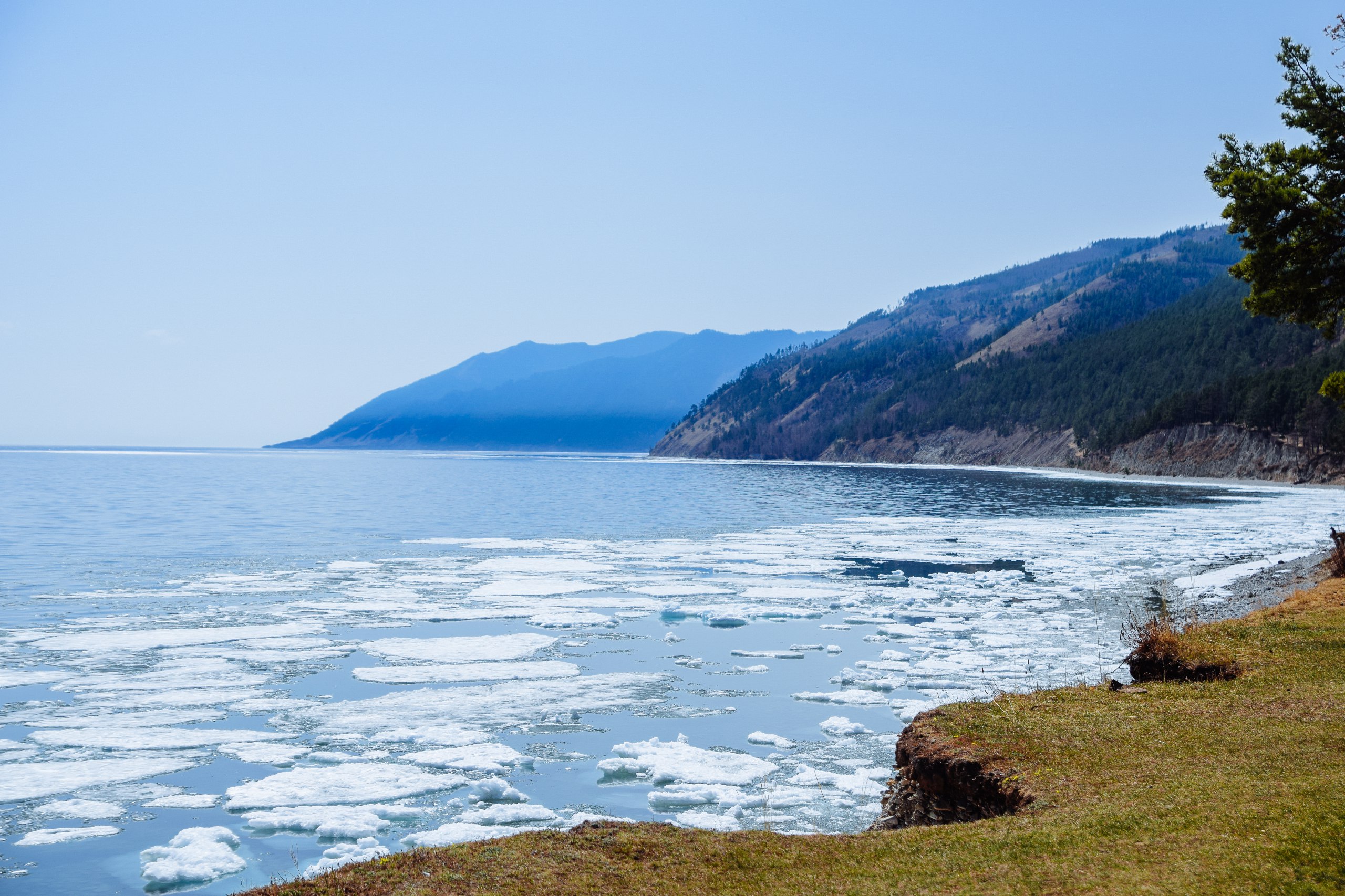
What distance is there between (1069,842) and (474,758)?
7584 mm

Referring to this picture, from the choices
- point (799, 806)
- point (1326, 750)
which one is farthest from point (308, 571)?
point (1326, 750)

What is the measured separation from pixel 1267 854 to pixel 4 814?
11.7 metres

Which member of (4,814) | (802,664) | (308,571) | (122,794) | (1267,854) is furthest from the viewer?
(308,571)

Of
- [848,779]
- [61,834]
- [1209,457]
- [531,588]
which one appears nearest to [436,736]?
[61,834]

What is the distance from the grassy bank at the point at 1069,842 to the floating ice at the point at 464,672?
8788 mm

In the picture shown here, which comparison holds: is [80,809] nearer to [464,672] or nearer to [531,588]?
[464,672]

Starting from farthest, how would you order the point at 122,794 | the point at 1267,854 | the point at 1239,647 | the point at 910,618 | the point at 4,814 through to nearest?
the point at 910,618, the point at 1239,647, the point at 122,794, the point at 4,814, the point at 1267,854

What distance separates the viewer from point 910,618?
2217 centimetres

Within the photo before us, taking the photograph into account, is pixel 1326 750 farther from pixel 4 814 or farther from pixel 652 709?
pixel 4 814

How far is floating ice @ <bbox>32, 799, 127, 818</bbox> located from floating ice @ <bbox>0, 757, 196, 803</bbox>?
1.18 ft

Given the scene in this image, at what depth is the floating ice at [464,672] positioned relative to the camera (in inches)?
647

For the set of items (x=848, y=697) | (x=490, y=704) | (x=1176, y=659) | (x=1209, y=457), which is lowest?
(x=848, y=697)

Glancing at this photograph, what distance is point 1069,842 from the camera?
266 inches

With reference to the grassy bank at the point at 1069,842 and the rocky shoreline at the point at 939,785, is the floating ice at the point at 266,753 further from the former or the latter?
the rocky shoreline at the point at 939,785
